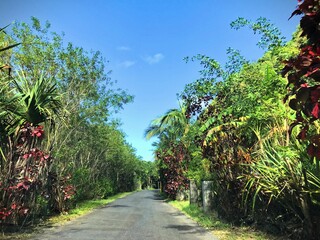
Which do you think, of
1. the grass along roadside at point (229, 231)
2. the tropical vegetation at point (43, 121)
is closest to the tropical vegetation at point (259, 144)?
the grass along roadside at point (229, 231)

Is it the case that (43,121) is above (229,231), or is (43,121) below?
above

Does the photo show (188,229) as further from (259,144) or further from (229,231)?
(259,144)

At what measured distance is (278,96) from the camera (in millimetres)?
9102

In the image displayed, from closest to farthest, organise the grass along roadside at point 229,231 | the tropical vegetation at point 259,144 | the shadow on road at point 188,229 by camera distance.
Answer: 1. the tropical vegetation at point 259,144
2. the grass along roadside at point 229,231
3. the shadow on road at point 188,229

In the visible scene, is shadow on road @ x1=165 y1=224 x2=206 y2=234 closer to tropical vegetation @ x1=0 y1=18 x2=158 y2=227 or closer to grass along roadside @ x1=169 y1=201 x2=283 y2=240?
grass along roadside @ x1=169 y1=201 x2=283 y2=240

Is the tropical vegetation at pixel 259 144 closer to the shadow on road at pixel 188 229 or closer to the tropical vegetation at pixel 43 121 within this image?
the shadow on road at pixel 188 229

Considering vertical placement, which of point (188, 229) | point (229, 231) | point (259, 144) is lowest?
point (229, 231)

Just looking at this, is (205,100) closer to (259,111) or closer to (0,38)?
(259,111)

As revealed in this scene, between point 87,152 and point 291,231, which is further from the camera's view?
point 87,152

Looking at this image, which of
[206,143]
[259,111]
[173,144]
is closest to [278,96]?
[259,111]

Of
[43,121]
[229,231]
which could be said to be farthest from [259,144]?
[43,121]

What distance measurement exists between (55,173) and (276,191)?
10.8 m

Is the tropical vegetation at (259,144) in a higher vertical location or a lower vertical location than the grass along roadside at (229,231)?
higher

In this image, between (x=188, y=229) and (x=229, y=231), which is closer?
(x=229, y=231)
